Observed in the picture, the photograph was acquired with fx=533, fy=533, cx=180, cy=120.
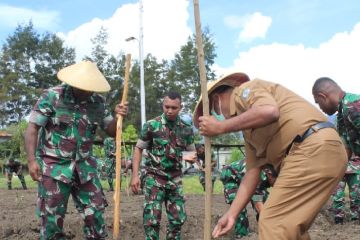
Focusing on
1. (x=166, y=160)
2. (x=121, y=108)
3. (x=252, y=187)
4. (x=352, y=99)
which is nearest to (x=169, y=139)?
(x=166, y=160)

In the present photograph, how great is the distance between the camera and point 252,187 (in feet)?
11.6

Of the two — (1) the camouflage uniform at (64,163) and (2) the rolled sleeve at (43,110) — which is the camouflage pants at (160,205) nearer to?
(1) the camouflage uniform at (64,163)

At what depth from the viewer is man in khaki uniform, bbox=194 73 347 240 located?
120 inches

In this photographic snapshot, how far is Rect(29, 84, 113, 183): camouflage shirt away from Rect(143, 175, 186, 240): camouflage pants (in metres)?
1.16

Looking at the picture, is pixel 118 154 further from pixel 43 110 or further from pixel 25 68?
pixel 25 68

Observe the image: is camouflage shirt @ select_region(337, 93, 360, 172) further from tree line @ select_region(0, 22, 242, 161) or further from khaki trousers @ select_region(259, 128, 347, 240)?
tree line @ select_region(0, 22, 242, 161)

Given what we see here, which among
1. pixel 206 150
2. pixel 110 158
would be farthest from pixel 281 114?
pixel 110 158

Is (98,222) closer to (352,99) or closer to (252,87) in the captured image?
(252,87)

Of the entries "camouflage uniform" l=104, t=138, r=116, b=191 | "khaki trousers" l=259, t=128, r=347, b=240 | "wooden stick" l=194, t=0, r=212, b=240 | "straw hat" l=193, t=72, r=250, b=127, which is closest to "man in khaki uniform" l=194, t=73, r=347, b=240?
"khaki trousers" l=259, t=128, r=347, b=240

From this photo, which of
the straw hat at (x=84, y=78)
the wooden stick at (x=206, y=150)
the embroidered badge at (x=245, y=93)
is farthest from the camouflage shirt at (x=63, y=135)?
the embroidered badge at (x=245, y=93)

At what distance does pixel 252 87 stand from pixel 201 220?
6.17m

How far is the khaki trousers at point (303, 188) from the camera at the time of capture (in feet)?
10.2

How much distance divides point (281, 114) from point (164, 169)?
316cm

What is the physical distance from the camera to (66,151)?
4984 mm
